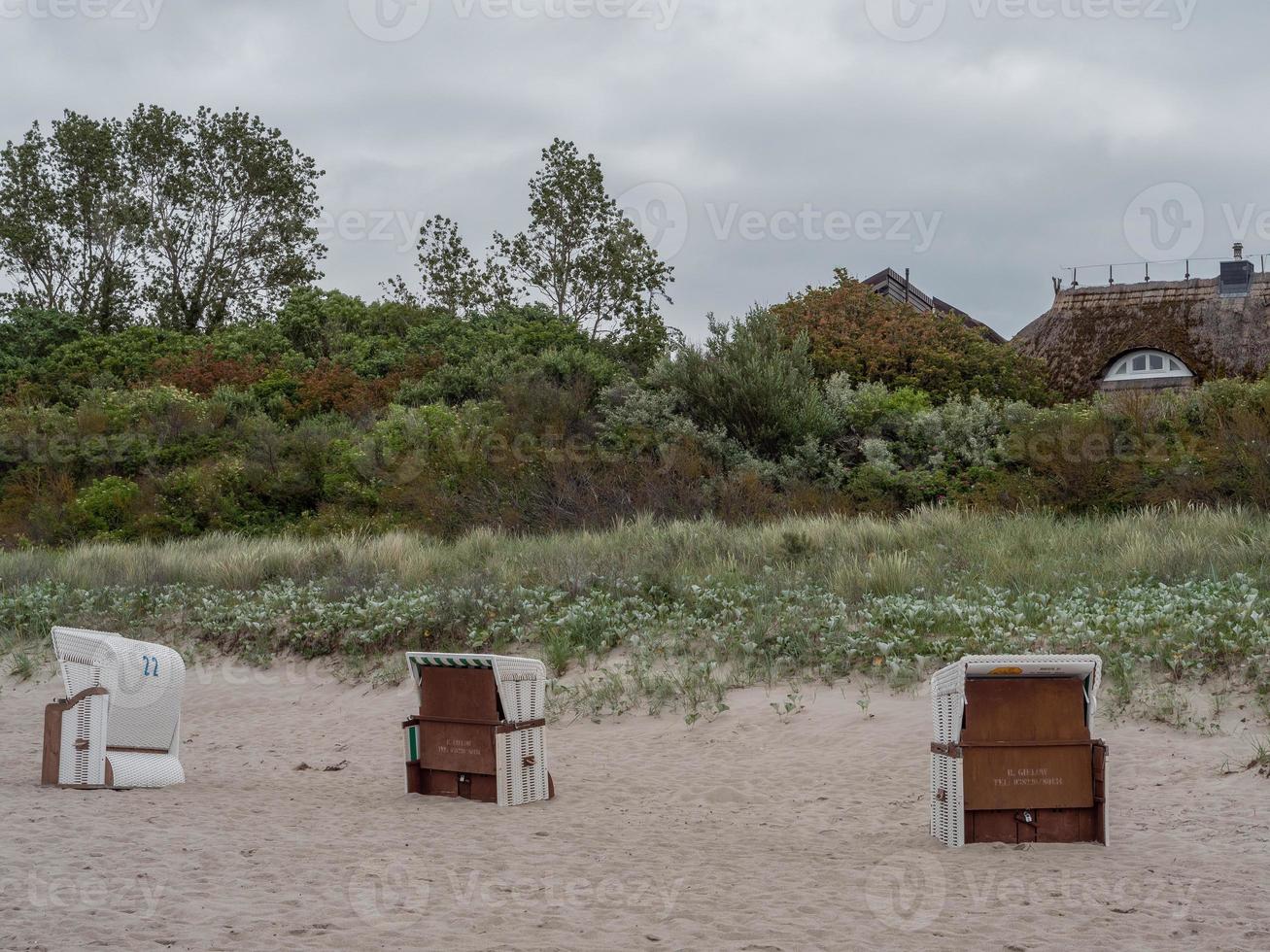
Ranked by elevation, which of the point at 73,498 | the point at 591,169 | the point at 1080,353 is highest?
the point at 591,169

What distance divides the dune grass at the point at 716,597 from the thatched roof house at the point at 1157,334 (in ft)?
57.2

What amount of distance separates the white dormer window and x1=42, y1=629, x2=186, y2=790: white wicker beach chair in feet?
97.6

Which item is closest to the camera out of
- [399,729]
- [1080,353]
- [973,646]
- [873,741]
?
[873,741]

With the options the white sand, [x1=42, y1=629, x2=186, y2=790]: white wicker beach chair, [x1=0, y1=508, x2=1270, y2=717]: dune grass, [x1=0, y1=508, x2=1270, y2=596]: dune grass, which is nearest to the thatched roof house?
[x1=0, y1=508, x2=1270, y2=596]: dune grass

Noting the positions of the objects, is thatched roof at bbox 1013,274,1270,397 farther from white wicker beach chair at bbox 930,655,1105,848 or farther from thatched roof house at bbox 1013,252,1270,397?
white wicker beach chair at bbox 930,655,1105,848

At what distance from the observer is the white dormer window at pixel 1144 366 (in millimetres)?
32719

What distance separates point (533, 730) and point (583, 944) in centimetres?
301

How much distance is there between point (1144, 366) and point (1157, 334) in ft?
3.11

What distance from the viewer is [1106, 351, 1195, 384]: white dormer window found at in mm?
32719

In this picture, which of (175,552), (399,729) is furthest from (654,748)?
(175,552)

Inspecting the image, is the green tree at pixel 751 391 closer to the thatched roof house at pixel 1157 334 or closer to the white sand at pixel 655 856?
the thatched roof house at pixel 1157 334

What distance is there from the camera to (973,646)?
9.53 meters

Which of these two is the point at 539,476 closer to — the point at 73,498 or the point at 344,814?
the point at 73,498

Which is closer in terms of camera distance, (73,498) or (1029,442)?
(1029,442)
